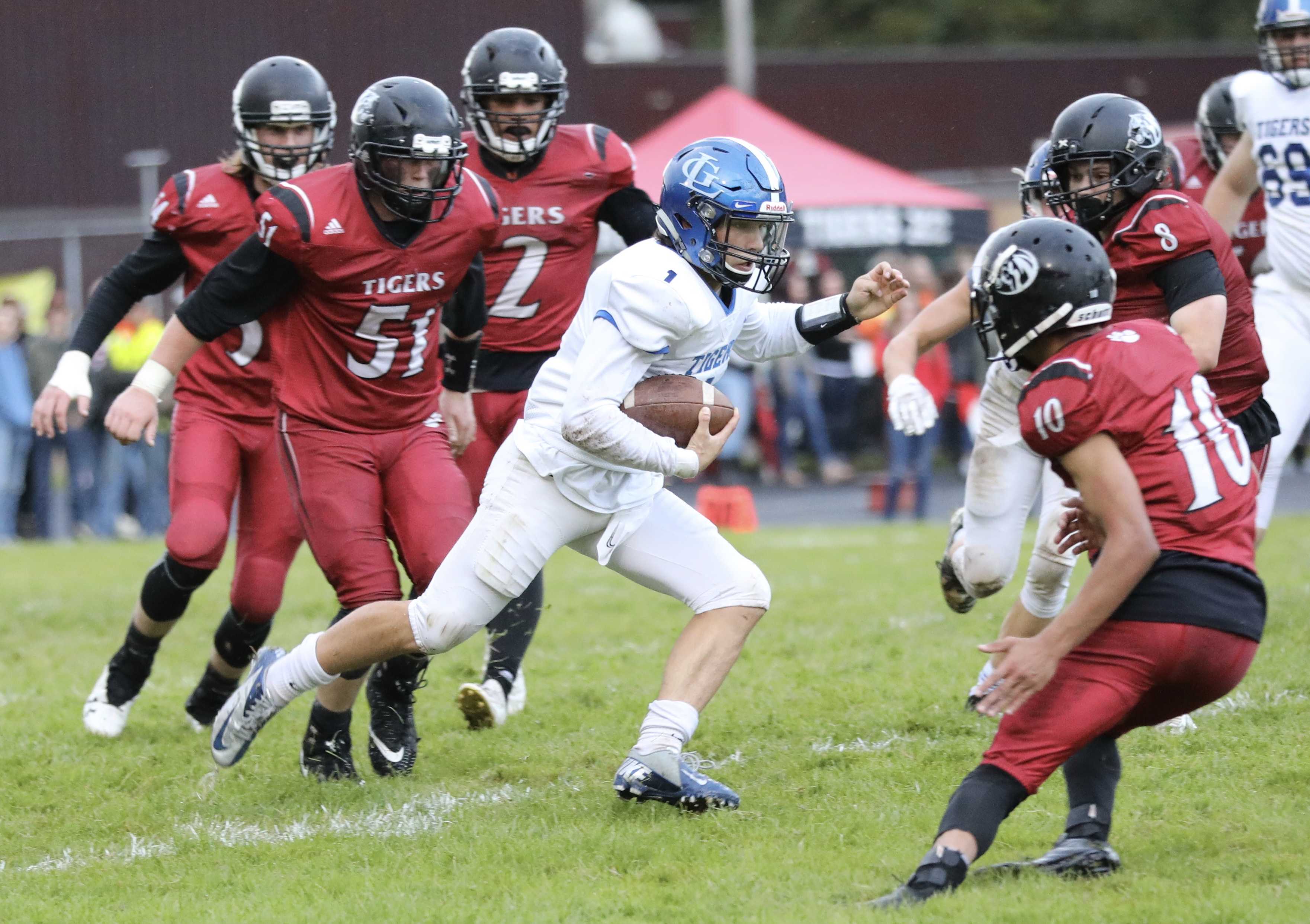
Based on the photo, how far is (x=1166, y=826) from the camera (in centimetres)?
385

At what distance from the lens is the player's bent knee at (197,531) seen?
17.0 feet

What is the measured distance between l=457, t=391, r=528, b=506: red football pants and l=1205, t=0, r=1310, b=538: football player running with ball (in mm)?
2641

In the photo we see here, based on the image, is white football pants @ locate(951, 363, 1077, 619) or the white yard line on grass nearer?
the white yard line on grass

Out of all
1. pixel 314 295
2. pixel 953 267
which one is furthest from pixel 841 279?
pixel 314 295

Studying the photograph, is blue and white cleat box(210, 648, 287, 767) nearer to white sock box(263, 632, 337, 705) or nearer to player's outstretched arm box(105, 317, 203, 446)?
white sock box(263, 632, 337, 705)

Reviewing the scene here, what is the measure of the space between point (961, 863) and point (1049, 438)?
2.98 ft

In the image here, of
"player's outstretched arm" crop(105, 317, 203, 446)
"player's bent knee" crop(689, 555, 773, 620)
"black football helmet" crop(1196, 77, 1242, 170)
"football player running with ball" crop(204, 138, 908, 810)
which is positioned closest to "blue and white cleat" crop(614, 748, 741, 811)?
"football player running with ball" crop(204, 138, 908, 810)

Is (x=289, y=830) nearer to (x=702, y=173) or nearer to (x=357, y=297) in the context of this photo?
(x=357, y=297)

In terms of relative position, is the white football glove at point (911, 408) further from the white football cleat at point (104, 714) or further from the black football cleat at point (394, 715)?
the white football cleat at point (104, 714)

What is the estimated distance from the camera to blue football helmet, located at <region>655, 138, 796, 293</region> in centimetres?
408

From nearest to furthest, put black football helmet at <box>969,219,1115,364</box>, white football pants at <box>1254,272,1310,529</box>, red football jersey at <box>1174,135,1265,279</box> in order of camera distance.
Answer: black football helmet at <box>969,219,1115,364</box>
white football pants at <box>1254,272,1310,529</box>
red football jersey at <box>1174,135,1265,279</box>

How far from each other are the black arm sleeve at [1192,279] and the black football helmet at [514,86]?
2.22m

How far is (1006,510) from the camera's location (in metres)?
4.91

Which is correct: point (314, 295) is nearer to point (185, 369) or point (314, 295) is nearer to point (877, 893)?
point (185, 369)
